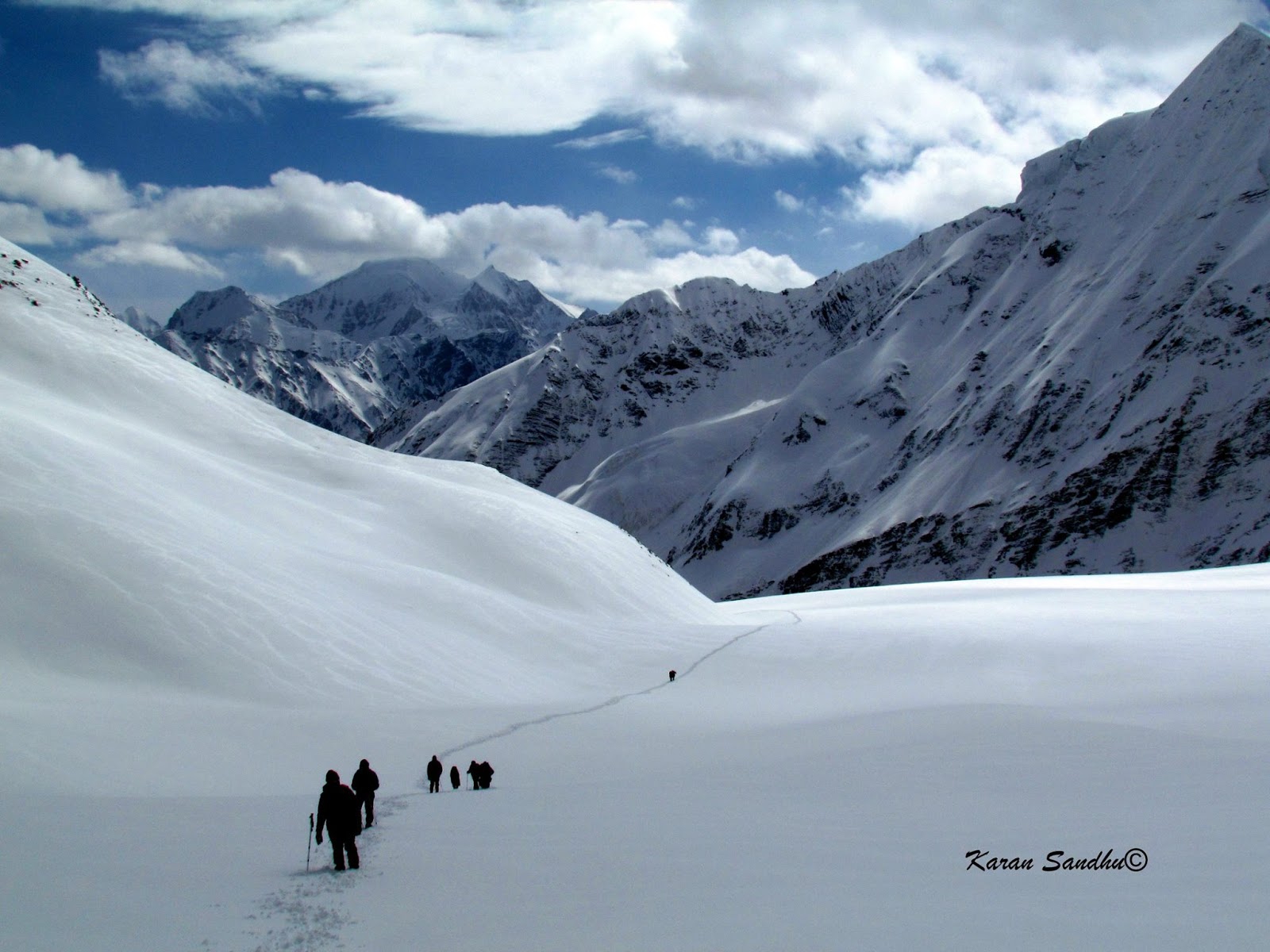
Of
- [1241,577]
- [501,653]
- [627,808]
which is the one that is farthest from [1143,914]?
[1241,577]

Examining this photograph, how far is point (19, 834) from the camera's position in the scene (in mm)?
11938

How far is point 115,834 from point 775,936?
29.1ft

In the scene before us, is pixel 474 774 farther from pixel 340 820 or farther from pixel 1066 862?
pixel 1066 862

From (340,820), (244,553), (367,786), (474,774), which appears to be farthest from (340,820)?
(244,553)

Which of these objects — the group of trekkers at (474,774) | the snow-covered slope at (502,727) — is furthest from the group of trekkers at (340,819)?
the group of trekkers at (474,774)

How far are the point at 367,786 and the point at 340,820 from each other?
2358 mm

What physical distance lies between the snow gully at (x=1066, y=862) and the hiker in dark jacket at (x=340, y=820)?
25.8 feet

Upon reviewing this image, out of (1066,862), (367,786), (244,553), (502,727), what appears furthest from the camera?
(244,553)

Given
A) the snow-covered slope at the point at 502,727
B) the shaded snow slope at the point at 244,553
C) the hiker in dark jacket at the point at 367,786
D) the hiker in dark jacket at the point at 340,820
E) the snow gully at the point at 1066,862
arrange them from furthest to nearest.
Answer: the shaded snow slope at the point at 244,553 → the hiker in dark jacket at the point at 367,786 → the hiker in dark jacket at the point at 340,820 → the snow gully at the point at 1066,862 → the snow-covered slope at the point at 502,727

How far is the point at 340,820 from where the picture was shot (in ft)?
39.6

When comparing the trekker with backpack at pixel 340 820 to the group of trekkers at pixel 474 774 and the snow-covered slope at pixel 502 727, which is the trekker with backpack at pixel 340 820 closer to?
the snow-covered slope at pixel 502 727

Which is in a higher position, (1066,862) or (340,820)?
(340,820)

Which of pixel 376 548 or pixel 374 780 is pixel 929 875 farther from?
pixel 376 548

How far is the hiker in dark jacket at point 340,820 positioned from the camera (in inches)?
472
